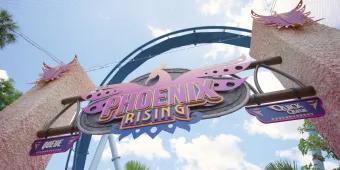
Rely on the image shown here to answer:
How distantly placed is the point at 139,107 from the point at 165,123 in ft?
2.21

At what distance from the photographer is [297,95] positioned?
4.23 meters

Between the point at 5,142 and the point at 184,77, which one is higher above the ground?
the point at 184,77

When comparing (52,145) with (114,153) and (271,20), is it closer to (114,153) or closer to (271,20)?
(271,20)

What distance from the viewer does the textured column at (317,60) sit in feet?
12.7

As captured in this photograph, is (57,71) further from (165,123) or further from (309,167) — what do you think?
(309,167)

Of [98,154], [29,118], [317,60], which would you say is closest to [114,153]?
[98,154]

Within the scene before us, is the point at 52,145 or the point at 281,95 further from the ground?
the point at 281,95

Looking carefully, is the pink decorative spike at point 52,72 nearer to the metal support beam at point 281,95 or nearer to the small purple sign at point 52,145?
the small purple sign at point 52,145

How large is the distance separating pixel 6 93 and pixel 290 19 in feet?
26.6

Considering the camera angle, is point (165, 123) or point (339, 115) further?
point (165, 123)

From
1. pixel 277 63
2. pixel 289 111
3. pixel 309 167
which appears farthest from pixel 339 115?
pixel 309 167

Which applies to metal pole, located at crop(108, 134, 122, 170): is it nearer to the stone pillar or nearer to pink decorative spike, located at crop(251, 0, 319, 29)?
the stone pillar

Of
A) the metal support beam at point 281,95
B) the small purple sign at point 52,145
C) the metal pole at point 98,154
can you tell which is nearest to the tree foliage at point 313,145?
the metal support beam at point 281,95

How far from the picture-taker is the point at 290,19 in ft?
17.9
